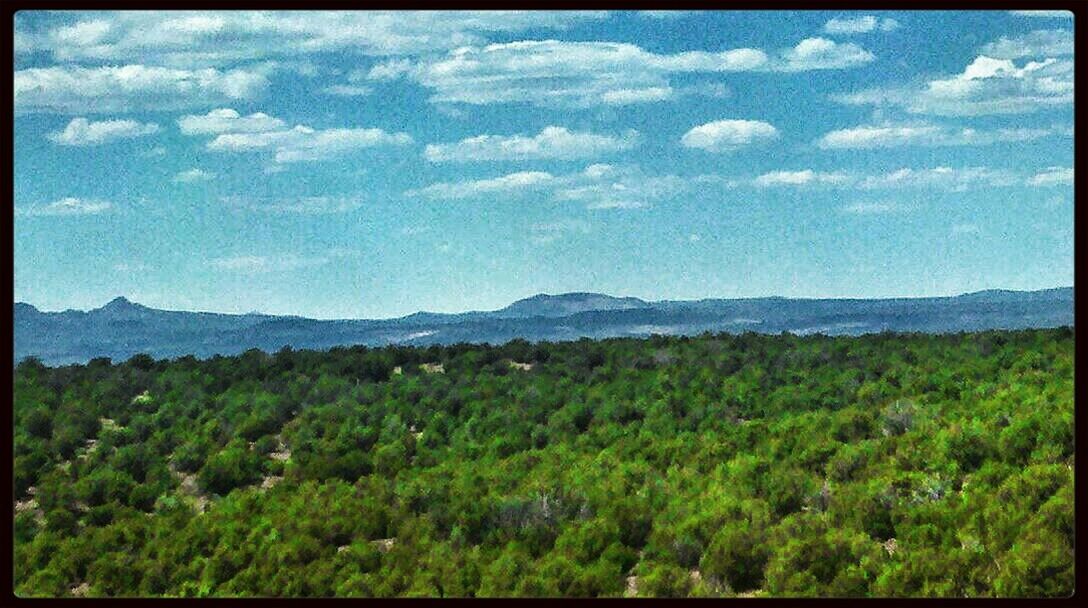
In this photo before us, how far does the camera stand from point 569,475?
66.3 ft

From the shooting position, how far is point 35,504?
72.2 feet

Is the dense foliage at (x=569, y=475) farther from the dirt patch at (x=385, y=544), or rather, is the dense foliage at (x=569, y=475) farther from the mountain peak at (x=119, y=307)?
the mountain peak at (x=119, y=307)

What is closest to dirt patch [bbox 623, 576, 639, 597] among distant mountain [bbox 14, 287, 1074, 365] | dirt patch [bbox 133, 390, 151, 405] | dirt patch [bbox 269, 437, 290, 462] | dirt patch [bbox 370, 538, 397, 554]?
dirt patch [bbox 370, 538, 397, 554]

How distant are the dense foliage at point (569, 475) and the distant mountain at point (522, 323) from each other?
1481cm

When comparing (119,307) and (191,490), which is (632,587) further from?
(119,307)

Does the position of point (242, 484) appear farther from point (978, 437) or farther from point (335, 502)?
point (978, 437)

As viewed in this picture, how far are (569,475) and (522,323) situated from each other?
1396 inches

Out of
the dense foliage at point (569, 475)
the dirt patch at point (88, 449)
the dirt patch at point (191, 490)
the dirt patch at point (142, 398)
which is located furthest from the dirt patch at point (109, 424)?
the dirt patch at point (191, 490)

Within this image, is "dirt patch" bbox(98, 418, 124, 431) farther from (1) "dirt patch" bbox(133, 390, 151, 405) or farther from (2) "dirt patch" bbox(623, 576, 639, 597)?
(2) "dirt patch" bbox(623, 576, 639, 597)

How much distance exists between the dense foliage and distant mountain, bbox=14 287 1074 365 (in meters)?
14.8

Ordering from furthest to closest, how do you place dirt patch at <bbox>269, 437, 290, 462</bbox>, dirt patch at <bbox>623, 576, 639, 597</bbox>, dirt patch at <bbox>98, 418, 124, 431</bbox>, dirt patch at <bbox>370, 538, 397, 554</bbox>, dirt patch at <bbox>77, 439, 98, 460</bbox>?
1. dirt patch at <bbox>98, 418, 124, 431</bbox>
2. dirt patch at <bbox>77, 439, 98, 460</bbox>
3. dirt patch at <bbox>269, 437, 290, 462</bbox>
4. dirt patch at <bbox>370, 538, 397, 554</bbox>
5. dirt patch at <bbox>623, 576, 639, 597</bbox>

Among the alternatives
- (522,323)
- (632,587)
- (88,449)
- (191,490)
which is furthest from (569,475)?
(522,323)

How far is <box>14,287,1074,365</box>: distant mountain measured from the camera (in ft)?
150
